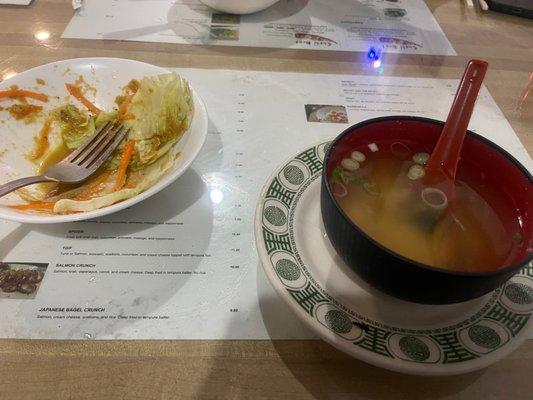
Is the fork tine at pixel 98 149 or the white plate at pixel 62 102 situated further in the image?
the fork tine at pixel 98 149

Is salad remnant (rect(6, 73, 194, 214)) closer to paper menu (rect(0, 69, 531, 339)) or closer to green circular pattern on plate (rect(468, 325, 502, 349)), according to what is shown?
paper menu (rect(0, 69, 531, 339))

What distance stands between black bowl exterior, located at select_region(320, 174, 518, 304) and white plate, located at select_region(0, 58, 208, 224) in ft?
1.13

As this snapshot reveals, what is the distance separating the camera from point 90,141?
91 centimetres

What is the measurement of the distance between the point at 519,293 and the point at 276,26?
1194 mm

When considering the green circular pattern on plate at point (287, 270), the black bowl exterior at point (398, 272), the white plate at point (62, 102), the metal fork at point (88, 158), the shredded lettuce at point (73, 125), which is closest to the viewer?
the black bowl exterior at point (398, 272)

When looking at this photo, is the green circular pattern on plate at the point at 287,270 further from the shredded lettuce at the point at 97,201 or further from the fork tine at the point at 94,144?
the fork tine at the point at 94,144

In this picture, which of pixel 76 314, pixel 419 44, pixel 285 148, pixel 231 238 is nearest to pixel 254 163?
pixel 285 148

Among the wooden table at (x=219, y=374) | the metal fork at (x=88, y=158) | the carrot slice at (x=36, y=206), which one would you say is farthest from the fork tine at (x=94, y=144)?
the wooden table at (x=219, y=374)

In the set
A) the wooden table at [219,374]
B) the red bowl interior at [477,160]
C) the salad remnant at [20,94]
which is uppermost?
the red bowl interior at [477,160]

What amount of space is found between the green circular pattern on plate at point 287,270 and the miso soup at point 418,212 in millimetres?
120

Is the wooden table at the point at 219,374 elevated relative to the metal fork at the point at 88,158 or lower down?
lower down

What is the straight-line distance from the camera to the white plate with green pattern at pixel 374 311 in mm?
542

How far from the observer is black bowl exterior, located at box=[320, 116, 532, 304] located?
504 mm

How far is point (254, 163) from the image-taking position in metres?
0.97
